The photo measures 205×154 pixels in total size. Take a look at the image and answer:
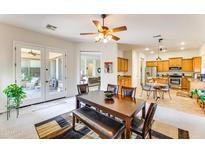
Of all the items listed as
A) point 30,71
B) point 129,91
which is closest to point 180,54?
point 129,91

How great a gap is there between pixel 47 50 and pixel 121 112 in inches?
167

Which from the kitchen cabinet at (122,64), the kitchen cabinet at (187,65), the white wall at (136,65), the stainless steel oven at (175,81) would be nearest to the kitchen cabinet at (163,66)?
the stainless steel oven at (175,81)

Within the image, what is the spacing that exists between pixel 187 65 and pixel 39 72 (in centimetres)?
882

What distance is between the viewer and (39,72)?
4719mm

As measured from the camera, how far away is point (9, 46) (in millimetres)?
3867

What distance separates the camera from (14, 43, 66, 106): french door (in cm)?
423

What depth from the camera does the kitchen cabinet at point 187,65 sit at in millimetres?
7952

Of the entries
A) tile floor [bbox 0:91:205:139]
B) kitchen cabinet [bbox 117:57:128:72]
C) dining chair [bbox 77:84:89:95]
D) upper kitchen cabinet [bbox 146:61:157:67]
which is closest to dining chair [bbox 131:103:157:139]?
tile floor [bbox 0:91:205:139]

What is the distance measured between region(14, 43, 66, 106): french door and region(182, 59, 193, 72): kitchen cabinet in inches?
306

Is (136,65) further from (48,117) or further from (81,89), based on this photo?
(48,117)

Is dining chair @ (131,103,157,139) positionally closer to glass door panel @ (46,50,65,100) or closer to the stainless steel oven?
glass door panel @ (46,50,65,100)
